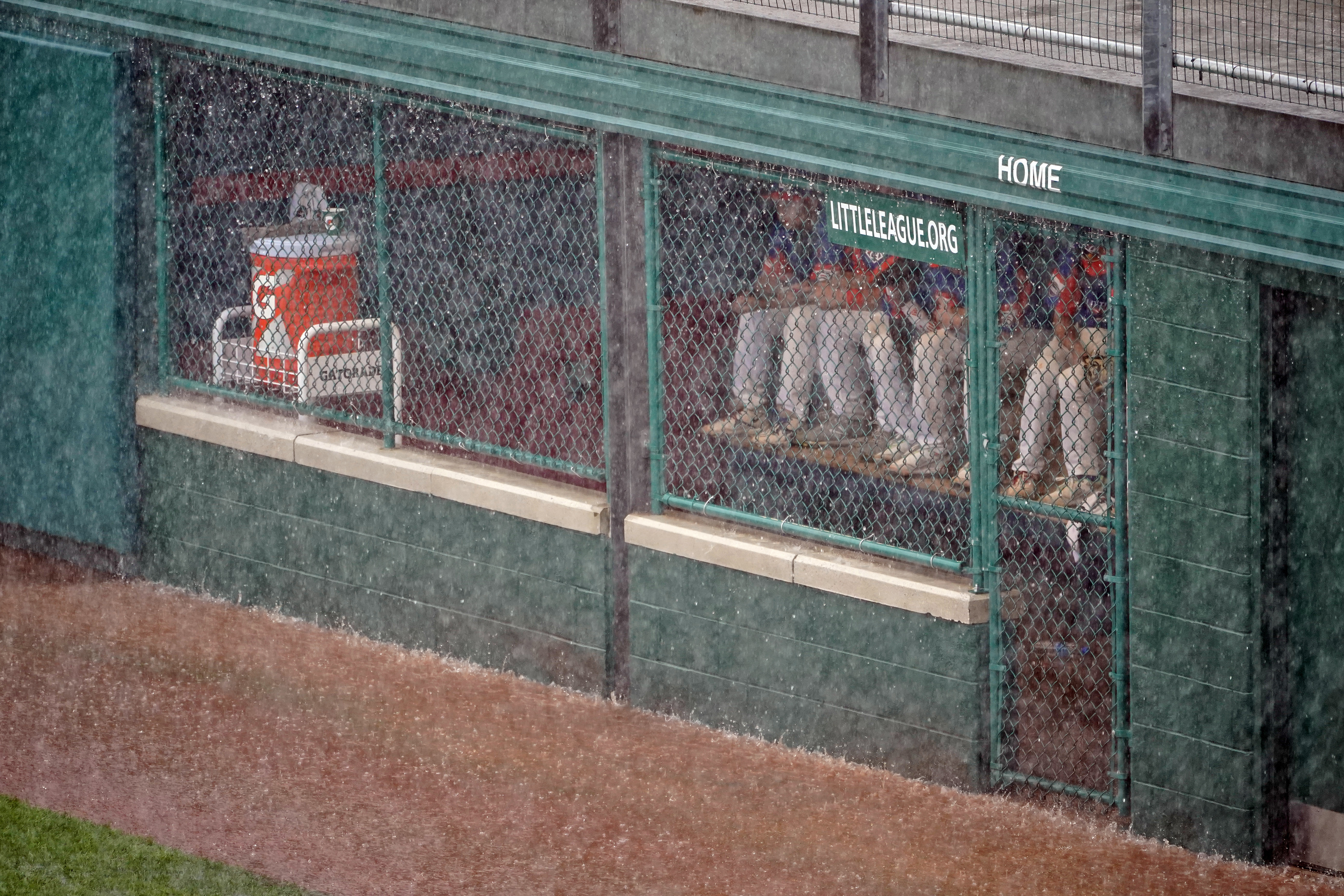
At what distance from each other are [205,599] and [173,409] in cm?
104

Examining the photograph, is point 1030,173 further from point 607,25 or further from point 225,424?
point 225,424

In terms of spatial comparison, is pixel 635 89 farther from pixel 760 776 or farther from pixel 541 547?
pixel 760 776

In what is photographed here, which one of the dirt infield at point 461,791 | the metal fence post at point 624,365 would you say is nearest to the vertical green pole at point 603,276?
the metal fence post at point 624,365

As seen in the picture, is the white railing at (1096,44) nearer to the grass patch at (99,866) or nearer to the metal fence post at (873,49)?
the metal fence post at (873,49)

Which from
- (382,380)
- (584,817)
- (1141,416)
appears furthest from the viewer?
(382,380)

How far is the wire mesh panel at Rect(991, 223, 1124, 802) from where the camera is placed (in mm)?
8195

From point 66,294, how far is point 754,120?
4.57 m

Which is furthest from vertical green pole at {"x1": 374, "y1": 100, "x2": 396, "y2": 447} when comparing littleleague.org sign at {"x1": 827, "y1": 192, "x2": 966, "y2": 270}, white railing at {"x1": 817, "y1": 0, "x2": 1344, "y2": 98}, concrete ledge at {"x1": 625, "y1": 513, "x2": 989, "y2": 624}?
white railing at {"x1": 817, "y1": 0, "x2": 1344, "y2": 98}

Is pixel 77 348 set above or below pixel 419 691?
above

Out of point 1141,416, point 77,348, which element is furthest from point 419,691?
point 1141,416

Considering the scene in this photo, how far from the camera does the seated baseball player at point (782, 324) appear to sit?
359 inches

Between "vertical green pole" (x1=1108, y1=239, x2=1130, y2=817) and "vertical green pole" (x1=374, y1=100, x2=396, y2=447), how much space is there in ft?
12.5

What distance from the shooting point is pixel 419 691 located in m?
9.73

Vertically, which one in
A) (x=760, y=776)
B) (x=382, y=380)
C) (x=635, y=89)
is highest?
(x=635, y=89)
